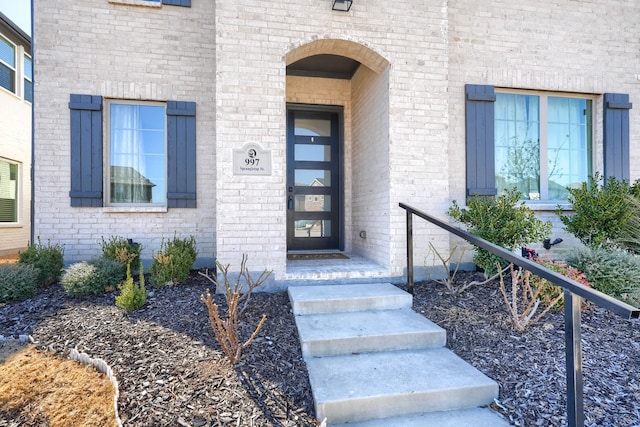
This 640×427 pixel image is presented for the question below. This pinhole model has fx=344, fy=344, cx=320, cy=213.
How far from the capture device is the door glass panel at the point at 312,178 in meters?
5.73

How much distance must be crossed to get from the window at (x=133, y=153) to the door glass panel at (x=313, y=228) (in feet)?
5.71

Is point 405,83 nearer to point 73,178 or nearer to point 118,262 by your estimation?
point 118,262

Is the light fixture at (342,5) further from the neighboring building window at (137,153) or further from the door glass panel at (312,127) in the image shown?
the neighboring building window at (137,153)

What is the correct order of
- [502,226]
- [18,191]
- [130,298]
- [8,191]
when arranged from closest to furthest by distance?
[130,298] → [502,226] → [8,191] → [18,191]

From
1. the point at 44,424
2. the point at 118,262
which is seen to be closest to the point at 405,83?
the point at 118,262

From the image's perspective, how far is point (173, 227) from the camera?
189 inches

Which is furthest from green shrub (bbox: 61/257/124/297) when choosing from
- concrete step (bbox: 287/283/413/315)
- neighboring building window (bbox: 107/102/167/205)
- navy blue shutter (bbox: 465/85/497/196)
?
navy blue shutter (bbox: 465/85/497/196)

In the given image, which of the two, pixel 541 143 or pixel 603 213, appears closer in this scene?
pixel 603 213

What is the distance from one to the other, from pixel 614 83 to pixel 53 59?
26.6ft

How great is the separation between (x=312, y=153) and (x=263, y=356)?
12.9ft

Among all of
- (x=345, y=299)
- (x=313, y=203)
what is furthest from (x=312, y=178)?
(x=345, y=299)

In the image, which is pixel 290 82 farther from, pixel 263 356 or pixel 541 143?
pixel 263 356

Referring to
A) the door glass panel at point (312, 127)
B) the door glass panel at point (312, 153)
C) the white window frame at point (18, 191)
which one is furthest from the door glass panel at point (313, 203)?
the white window frame at point (18, 191)

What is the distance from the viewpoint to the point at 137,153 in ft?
16.2
